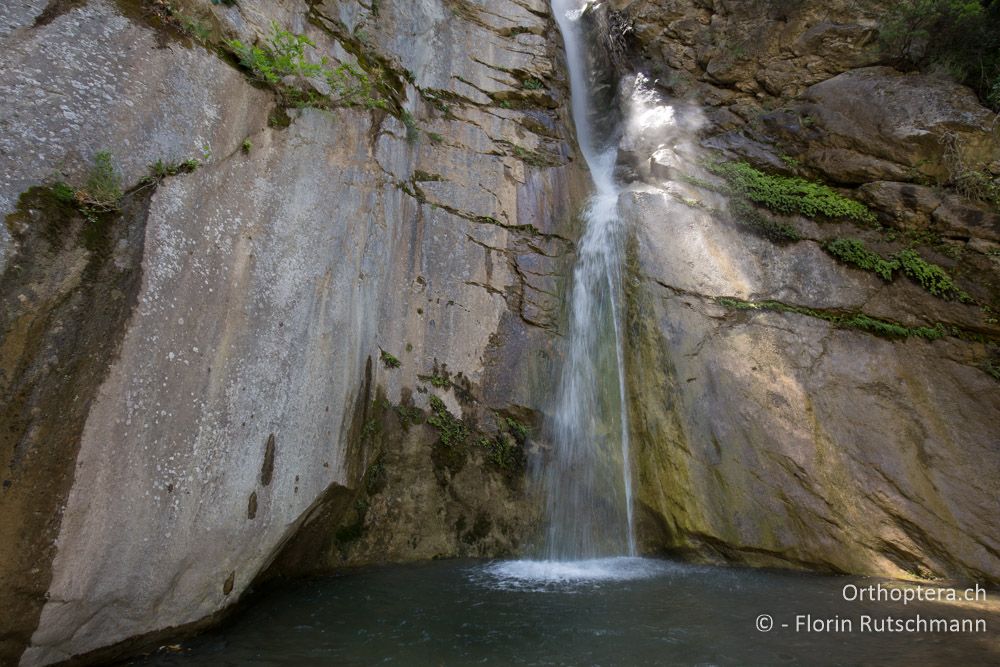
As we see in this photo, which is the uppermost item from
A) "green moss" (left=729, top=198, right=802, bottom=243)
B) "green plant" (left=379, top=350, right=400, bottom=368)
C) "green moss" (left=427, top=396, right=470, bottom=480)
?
"green moss" (left=729, top=198, right=802, bottom=243)

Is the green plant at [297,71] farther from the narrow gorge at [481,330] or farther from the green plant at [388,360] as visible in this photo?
the green plant at [388,360]

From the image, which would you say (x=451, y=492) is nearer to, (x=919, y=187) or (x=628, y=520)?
(x=628, y=520)

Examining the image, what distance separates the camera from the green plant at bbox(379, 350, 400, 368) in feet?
22.5

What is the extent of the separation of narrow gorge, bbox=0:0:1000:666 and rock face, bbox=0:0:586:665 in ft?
0.10

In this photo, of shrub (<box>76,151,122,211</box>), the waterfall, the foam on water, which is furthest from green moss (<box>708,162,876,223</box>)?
shrub (<box>76,151,122,211</box>)

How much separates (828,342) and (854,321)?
23.3 inches

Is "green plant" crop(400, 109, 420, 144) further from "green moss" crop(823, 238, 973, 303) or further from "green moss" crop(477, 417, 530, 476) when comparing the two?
"green moss" crop(823, 238, 973, 303)

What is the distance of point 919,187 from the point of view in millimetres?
8266

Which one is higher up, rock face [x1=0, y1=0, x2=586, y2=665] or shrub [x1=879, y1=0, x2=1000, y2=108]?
shrub [x1=879, y1=0, x2=1000, y2=108]

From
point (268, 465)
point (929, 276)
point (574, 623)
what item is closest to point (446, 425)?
point (268, 465)

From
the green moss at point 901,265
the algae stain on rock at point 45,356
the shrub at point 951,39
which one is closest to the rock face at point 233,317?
the algae stain on rock at point 45,356

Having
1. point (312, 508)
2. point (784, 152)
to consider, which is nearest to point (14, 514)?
point (312, 508)

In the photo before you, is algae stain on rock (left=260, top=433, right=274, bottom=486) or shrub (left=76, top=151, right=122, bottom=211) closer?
shrub (left=76, top=151, right=122, bottom=211)

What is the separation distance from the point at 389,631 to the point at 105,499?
242 cm
